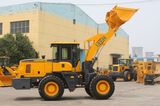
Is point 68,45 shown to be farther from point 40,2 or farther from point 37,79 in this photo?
point 40,2

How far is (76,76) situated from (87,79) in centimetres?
61

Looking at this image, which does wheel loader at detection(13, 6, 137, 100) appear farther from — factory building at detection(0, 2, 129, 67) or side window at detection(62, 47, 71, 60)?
factory building at detection(0, 2, 129, 67)

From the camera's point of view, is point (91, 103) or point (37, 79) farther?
point (37, 79)

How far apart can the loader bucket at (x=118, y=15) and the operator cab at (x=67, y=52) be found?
235cm

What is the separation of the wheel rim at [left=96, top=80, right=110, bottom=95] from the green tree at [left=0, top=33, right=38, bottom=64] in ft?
90.4

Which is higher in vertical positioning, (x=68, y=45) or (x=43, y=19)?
(x=43, y=19)

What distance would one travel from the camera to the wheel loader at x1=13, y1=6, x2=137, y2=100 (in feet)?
64.1

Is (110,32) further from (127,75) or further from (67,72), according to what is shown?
(127,75)

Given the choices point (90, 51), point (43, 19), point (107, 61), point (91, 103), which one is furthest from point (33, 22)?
point (91, 103)

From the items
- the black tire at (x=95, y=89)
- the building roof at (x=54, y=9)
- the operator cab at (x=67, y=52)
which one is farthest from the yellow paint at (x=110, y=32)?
the building roof at (x=54, y=9)

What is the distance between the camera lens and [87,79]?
2033 cm

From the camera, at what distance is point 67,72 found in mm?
20094

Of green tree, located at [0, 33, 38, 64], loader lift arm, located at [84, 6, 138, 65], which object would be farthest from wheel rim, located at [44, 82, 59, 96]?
green tree, located at [0, 33, 38, 64]

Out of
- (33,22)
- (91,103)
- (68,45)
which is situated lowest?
(91,103)
